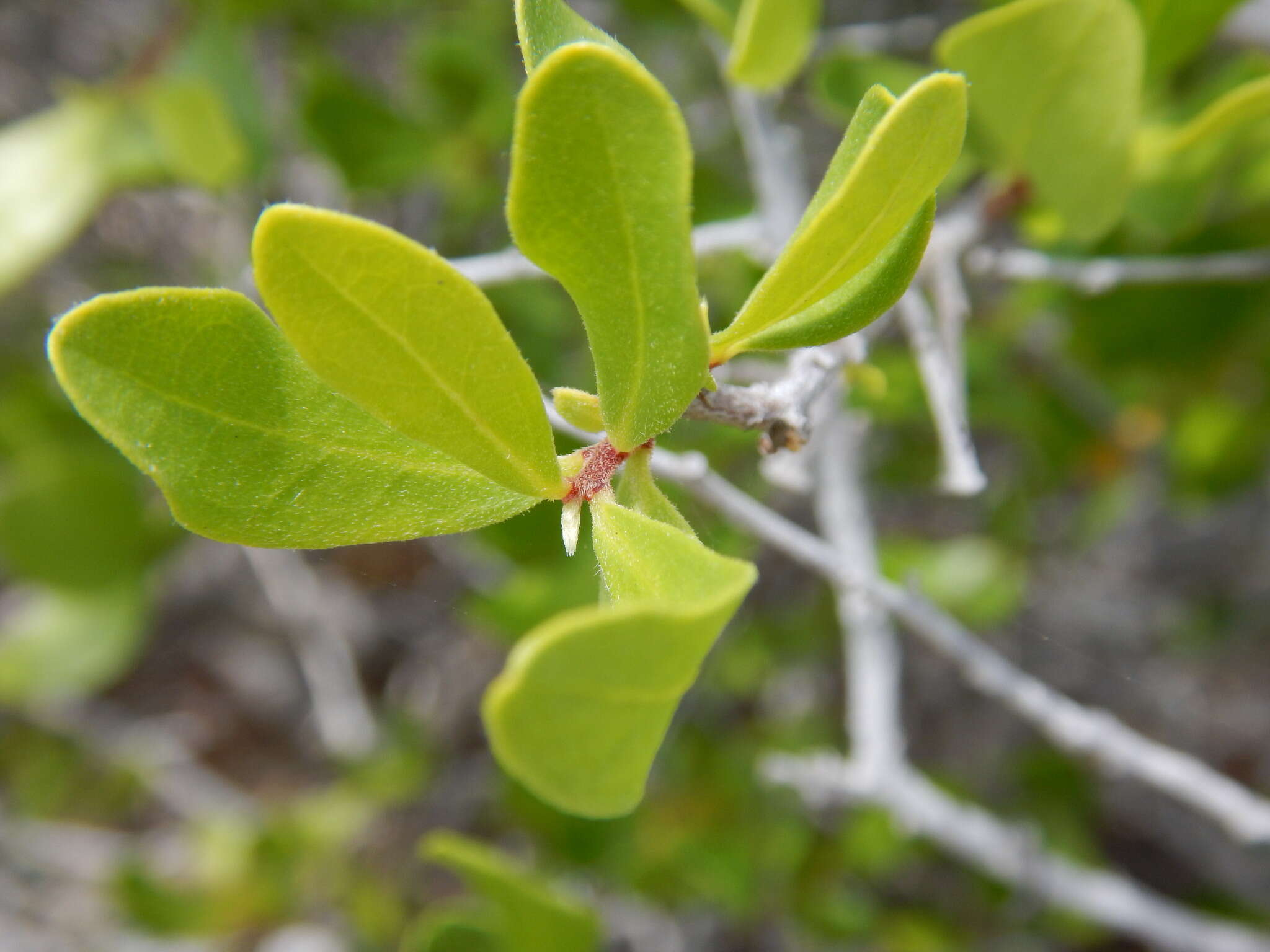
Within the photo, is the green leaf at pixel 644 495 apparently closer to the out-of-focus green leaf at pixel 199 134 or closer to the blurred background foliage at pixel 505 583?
the blurred background foliage at pixel 505 583

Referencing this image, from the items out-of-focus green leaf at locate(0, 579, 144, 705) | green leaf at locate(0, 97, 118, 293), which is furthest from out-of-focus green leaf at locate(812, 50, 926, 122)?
out-of-focus green leaf at locate(0, 579, 144, 705)

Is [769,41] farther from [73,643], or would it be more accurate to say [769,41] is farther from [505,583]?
[73,643]

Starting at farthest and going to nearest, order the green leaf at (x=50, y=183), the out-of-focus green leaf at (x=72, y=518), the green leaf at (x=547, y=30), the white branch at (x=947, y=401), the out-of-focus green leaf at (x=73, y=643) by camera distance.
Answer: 1. the out-of-focus green leaf at (x=73, y=643)
2. the out-of-focus green leaf at (x=72, y=518)
3. the green leaf at (x=50, y=183)
4. the white branch at (x=947, y=401)
5. the green leaf at (x=547, y=30)

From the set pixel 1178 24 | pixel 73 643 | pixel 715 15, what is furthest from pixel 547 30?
pixel 73 643

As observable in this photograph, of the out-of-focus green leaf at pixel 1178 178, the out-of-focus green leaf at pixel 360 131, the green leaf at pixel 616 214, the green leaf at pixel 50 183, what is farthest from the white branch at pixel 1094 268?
the green leaf at pixel 50 183

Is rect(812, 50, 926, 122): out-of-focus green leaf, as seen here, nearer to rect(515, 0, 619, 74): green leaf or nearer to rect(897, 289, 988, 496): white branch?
rect(897, 289, 988, 496): white branch

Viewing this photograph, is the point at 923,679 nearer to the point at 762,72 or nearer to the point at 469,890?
the point at 469,890
